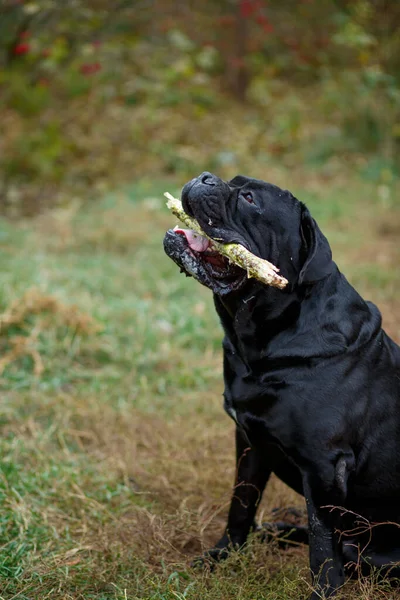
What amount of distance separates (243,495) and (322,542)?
A: 46 cm

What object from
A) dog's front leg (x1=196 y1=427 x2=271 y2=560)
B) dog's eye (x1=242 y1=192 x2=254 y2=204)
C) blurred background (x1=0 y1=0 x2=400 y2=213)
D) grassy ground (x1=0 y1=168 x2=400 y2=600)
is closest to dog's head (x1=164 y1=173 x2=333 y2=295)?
dog's eye (x1=242 y1=192 x2=254 y2=204)

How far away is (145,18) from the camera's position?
33.6 ft

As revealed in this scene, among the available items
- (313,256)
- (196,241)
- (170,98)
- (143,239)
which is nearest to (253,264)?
(313,256)

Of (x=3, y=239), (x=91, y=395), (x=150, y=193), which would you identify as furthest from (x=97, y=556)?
(x=150, y=193)

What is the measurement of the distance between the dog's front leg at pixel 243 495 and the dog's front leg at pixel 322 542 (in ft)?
1.26

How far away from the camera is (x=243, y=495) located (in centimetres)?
277

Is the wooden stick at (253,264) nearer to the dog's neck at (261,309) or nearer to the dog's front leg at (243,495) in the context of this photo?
the dog's neck at (261,309)

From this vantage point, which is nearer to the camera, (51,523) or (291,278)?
(291,278)

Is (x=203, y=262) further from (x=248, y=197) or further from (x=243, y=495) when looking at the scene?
(x=243, y=495)

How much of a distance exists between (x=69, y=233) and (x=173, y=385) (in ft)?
10.0

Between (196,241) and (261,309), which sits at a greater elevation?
(196,241)

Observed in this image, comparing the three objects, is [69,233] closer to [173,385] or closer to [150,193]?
[150,193]

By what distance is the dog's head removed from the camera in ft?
8.14

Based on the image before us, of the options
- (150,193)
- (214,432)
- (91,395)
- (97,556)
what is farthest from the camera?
(150,193)
